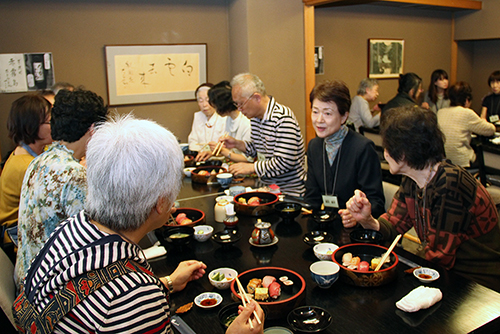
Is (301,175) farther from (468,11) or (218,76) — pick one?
(468,11)

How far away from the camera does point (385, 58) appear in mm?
7176

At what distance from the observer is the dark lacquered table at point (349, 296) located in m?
1.28

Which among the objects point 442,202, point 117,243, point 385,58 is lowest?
point 442,202

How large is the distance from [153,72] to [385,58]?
4104 mm

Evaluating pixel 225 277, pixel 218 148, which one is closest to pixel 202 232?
pixel 225 277

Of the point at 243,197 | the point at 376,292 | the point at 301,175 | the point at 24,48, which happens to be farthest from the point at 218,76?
the point at 376,292

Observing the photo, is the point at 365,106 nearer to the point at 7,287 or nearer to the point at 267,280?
the point at 267,280

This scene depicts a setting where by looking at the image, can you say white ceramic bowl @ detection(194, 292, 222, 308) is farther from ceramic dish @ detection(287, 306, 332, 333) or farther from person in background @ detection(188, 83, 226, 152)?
person in background @ detection(188, 83, 226, 152)

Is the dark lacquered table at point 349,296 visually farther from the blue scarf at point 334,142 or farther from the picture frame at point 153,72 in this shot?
the picture frame at point 153,72

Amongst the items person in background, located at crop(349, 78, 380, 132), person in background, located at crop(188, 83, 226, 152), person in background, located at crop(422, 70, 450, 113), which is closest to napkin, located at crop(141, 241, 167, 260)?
person in background, located at crop(188, 83, 226, 152)

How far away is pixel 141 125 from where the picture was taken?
3.62ft

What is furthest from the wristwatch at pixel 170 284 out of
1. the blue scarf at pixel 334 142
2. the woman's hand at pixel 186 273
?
the blue scarf at pixel 334 142

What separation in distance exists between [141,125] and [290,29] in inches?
175

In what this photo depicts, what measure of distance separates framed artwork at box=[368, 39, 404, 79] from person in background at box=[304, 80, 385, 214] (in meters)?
4.89
